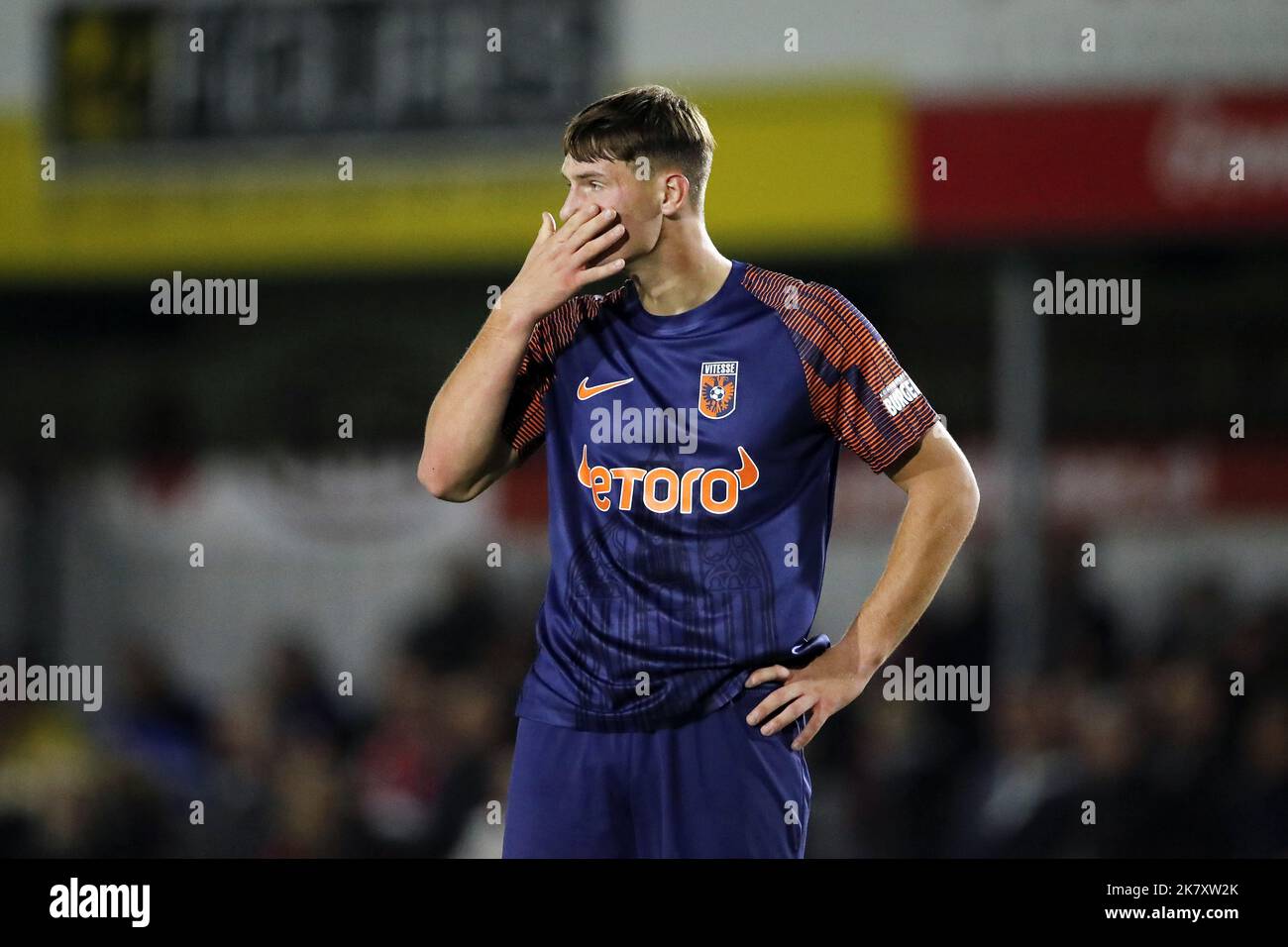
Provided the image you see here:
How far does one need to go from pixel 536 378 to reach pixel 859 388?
2.10 ft

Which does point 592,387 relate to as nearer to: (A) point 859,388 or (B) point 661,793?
(A) point 859,388

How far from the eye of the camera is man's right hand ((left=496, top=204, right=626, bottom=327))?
3180mm

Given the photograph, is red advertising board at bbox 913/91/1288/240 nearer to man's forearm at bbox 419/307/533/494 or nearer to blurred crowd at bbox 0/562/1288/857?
blurred crowd at bbox 0/562/1288/857

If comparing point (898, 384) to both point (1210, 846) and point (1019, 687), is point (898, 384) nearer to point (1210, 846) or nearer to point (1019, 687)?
point (1210, 846)

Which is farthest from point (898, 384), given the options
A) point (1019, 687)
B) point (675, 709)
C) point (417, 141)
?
point (417, 141)

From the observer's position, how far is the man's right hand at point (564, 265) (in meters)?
3.18

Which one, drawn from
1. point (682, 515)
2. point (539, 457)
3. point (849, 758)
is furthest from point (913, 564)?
point (539, 457)

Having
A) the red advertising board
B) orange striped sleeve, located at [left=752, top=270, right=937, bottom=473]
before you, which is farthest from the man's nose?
the red advertising board

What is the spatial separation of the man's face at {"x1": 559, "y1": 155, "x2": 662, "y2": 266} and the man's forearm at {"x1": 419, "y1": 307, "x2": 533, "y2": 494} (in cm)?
23

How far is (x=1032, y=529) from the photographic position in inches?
343

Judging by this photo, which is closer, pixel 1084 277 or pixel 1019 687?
pixel 1019 687

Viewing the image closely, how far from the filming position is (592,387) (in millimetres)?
3330

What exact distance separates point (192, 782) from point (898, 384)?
20.1ft

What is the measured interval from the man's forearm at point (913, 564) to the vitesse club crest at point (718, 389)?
40 cm
